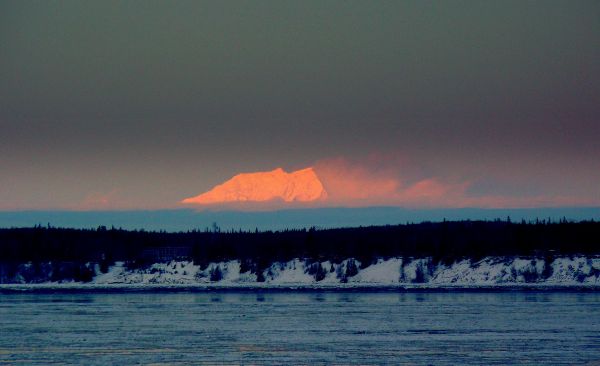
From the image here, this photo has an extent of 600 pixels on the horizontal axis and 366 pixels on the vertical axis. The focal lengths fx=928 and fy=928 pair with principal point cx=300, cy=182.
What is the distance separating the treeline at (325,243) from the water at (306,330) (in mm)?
17380

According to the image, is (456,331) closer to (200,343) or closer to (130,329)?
(200,343)

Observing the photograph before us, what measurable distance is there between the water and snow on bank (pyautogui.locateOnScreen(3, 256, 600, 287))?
10025 millimetres

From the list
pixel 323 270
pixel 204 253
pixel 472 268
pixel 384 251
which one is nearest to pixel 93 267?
pixel 204 253

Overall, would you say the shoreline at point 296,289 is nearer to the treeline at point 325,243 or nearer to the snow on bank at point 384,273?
the snow on bank at point 384,273

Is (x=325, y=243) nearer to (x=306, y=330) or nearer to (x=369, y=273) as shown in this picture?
(x=369, y=273)

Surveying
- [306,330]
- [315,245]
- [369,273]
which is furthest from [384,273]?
[306,330]

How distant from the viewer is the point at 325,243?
6219 centimetres

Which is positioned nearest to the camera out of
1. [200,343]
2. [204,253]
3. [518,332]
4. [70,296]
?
[200,343]

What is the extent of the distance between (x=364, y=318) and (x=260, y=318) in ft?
10.3

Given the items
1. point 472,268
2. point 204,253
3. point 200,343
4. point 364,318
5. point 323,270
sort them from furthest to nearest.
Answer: point 204,253 → point 323,270 → point 472,268 → point 364,318 → point 200,343

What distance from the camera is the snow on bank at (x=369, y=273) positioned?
4734 cm

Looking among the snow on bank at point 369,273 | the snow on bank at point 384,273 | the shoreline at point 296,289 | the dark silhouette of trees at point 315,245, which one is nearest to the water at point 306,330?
the shoreline at point 296,289

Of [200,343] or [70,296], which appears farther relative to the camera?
[70,296]

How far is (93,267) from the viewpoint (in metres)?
57.7
